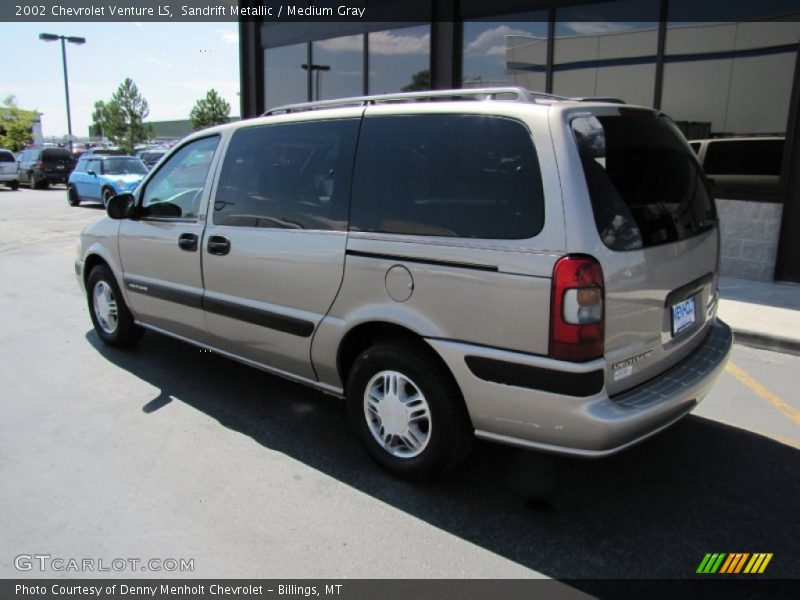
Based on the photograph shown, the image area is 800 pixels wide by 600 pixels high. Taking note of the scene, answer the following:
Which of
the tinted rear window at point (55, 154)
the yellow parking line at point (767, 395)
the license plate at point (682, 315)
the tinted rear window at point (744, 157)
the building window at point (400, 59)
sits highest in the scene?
the building window at point (400, 59)

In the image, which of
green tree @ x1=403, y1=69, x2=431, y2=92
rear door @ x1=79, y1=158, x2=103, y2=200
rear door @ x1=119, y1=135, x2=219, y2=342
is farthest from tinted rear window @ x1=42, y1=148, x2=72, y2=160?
rear door @ x1=119, y1=135, x2=219, y2=342

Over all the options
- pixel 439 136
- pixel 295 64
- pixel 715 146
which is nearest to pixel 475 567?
pixel 439 136

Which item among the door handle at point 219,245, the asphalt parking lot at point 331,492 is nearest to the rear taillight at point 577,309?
the asphalt parking lot at point 331,492

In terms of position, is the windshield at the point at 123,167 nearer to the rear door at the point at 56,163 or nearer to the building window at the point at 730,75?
the rear door at the point at 56,163

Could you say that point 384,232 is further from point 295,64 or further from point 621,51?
point 295,64

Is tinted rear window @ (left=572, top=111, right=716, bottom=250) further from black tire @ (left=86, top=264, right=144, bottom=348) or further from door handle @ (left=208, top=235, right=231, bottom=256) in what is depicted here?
black tire @ (left=86, top=264, right=144, bottom=348)

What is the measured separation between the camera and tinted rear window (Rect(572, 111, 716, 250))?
2.70 metres

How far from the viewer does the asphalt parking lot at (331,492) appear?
8.83 feet

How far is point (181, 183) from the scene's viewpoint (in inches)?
177

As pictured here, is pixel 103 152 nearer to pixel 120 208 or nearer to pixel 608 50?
pixel 608 50

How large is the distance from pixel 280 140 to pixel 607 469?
2649mm

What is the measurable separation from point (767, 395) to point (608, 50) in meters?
6.25

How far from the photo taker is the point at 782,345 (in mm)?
5625

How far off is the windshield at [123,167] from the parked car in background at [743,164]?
15.2 m
